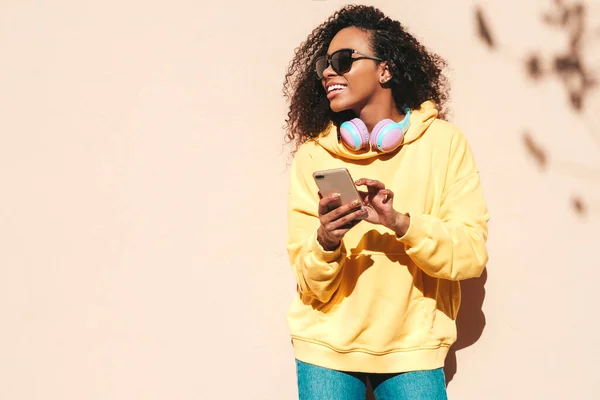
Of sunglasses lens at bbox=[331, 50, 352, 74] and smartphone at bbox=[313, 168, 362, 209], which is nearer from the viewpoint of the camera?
smartphone at bbox=[313, 168, 362, 209]

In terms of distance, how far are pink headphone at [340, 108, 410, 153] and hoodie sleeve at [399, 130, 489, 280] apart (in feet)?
0.70

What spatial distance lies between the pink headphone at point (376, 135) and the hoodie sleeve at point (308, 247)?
234 mm

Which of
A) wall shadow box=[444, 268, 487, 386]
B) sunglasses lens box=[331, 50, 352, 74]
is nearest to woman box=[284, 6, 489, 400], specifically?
sunglasses lens box=[331, 50, 352, 74]

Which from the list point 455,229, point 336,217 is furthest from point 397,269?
point 336,217

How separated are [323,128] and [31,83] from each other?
1.41 m

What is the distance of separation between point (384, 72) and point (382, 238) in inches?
23.2

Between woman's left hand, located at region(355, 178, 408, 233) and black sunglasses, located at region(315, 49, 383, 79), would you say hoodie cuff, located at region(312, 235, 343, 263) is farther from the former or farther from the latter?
black sunglasses, located at region(315, 49, 383, 79)

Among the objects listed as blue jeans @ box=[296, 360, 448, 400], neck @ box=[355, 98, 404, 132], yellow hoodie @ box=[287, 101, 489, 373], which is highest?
neck @ box=[355, 98, 404, 132]

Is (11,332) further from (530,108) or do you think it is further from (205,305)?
(530,108)

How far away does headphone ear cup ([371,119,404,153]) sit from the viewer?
7.96 feet

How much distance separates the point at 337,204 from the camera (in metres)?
2.29

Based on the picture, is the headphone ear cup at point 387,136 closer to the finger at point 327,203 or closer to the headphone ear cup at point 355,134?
the headphone ear cup at point 355,134

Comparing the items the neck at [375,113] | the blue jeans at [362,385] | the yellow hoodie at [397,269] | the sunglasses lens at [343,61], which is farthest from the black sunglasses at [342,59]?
the blue jeans at [362,385]

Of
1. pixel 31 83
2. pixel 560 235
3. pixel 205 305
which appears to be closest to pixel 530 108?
pixel 560 235
